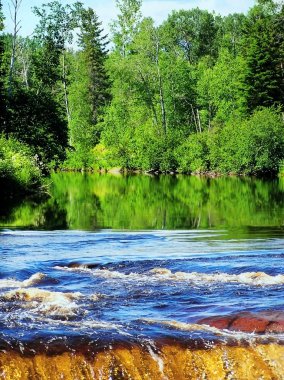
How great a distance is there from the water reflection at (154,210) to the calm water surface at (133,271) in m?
0.08

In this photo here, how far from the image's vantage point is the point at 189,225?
24.0 m

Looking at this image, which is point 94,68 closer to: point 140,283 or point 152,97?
point 152,97

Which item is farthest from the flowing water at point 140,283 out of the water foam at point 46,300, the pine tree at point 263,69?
the pine tree at point 263,69

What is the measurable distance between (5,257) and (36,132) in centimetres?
3112

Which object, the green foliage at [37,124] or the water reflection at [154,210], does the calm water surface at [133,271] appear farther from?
the green foliage at [37,124]

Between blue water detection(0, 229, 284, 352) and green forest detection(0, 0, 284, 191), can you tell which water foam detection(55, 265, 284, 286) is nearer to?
blue water detection(0, 229, 284, 352)

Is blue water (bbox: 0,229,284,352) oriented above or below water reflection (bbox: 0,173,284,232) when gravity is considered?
below

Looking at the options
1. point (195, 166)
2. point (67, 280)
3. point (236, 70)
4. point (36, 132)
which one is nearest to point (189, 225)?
point (67, 280)

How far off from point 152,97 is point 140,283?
64.3m

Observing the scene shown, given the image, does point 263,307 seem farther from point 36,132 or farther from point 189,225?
point 36,132

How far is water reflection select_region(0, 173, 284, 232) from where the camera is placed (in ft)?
79.7

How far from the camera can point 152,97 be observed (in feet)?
250

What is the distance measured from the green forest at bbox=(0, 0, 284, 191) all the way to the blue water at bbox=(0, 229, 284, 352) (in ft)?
98.6

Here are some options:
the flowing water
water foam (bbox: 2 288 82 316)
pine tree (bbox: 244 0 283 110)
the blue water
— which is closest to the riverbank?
the flowing water
